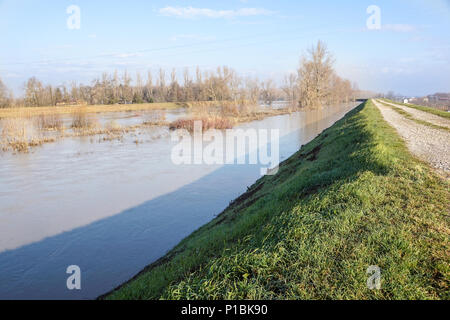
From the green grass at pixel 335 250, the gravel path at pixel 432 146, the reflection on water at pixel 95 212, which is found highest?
the gravel path at pixel 432 146

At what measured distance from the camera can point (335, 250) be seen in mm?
3285

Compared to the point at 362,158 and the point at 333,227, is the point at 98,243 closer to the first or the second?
the point at 333,227

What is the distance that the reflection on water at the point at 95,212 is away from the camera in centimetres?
635

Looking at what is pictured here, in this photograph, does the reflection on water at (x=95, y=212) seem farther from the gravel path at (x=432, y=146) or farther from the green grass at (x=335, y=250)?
the gravel path at (x=432, y=146)

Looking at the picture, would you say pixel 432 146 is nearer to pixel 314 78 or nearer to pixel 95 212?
pixel 95 212

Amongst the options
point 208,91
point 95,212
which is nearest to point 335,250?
point 95,212

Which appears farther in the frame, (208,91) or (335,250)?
(208,91)

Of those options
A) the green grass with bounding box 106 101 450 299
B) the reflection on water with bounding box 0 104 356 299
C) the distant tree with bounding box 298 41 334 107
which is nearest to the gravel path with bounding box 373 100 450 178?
the green grass with bounding box 106 101 450 299

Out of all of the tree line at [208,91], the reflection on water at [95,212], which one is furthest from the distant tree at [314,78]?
the reflection on water at [95,212]

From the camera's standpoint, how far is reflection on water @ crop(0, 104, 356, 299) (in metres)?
6.35

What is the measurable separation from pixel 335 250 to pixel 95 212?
8.39 meters

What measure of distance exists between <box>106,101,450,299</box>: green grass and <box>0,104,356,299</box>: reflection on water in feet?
8.33

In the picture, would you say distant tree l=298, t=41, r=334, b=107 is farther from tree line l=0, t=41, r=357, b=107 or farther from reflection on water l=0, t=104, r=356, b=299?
reflection on water l=0, t=104, r=356, b=299

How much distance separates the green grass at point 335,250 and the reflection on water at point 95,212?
2.54 metres
